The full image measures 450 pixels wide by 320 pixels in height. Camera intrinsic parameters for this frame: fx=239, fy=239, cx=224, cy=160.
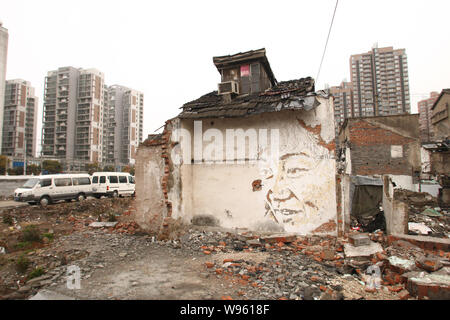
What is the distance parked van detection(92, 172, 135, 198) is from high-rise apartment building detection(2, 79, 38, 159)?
135 ft

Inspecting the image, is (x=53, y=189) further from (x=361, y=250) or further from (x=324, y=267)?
(x=361, y=250)

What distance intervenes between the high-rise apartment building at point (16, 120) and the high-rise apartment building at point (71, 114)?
15.8 ft

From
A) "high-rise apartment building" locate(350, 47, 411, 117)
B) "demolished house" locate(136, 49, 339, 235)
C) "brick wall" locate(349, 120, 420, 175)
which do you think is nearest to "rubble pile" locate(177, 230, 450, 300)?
"demolished house" locate(136, 49, 339, 235)

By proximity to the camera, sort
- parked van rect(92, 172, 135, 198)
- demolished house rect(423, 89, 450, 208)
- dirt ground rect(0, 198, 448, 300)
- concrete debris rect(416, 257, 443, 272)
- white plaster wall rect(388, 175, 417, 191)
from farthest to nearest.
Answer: parked van rect(92, 172, 135, 198) < white plaster wall rect(388, 175, 417, 191) < demolished house rect(423, 89, 450, 208) < concrete debris rect(416, 257, 443, 272) < dirt ground rect(0, 198, 448, 300)

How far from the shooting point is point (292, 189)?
21.6 feet

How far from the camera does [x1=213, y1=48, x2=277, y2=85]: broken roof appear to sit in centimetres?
954

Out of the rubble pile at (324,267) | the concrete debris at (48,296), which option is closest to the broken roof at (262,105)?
the rubble pile at (324,267)

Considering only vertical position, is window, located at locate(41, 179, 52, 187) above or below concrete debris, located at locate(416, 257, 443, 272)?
above

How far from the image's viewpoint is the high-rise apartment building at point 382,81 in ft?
117

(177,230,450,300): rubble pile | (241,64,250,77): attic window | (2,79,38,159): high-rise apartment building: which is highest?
Result: (2,79,38,159): high-rise apartment building

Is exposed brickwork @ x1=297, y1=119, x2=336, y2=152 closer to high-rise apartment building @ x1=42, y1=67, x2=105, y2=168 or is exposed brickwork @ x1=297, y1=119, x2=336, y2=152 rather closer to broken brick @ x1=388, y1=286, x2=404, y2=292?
broken brick @ x1=388, y1=286, x2=404, y2=292

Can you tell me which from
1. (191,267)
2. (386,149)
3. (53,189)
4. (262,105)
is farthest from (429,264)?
(53,189)

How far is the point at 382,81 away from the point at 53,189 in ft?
144
